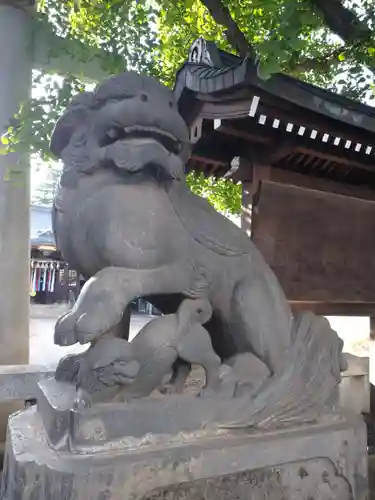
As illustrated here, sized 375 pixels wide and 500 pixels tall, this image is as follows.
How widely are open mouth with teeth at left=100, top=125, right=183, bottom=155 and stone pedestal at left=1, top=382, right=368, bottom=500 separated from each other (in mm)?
802

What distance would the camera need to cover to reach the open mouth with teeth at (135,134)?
4.42 ft

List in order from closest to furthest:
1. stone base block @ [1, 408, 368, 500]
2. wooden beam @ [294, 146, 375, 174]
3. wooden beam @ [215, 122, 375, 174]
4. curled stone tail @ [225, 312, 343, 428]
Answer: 1. stone base block @ [1, 408, 368, 500]
2. curled stone tail @ [225, 312, 343, 428]
3. wooden beam @ [215, 122, 375, 174]
4. wooden beam @ [294, 146, 375, 174]

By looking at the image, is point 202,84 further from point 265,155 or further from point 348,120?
point 348,120

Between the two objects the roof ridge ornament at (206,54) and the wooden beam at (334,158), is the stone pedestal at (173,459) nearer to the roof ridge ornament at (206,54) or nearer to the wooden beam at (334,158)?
the wooden beam at (334,158)

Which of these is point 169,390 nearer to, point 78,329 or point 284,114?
point 78,329

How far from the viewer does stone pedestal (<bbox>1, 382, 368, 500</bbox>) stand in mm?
1134

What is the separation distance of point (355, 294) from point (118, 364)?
2.85 meters

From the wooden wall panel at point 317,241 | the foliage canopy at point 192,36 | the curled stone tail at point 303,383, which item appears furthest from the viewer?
the wooden wall panel at point 317,241

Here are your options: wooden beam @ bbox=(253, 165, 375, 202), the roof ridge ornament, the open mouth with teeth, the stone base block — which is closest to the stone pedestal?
the stone base block

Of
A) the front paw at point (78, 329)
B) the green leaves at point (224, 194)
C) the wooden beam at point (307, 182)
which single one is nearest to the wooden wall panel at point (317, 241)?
the wooden beam at point (307, 182)

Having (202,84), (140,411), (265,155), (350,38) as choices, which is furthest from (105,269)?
(350,38)

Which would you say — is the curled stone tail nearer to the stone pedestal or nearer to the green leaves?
the stone pedestal

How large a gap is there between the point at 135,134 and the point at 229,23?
2957 mm

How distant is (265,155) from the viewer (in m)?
3.25
